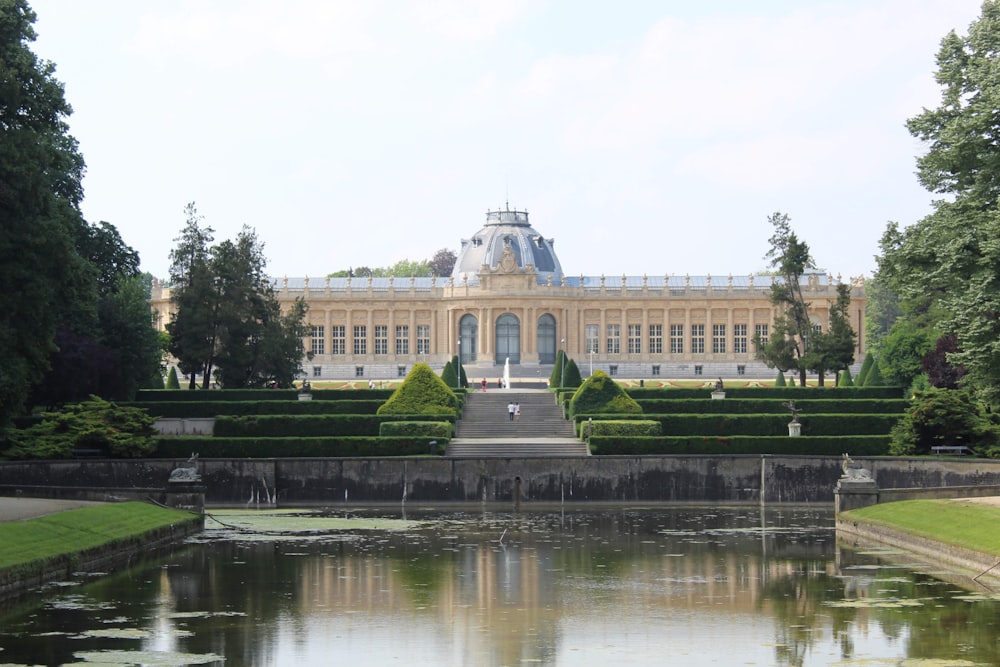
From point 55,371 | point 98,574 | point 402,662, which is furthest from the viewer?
point 55,371

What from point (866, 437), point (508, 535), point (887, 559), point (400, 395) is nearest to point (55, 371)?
point (400, 395)

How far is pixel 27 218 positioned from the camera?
30938 mm

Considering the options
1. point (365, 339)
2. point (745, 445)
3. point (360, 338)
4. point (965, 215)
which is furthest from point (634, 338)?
point (965, 215)

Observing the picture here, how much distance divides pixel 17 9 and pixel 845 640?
69.2ft

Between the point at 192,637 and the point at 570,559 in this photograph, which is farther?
the point at 570,559

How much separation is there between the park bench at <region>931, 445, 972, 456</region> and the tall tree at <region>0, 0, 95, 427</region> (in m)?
22.3

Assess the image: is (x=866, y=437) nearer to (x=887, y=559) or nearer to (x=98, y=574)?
(x=887, y=559)

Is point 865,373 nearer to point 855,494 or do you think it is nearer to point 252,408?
point 252,408

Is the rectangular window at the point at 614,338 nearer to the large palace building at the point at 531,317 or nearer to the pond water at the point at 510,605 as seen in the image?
the large palace building at the point at 531,317

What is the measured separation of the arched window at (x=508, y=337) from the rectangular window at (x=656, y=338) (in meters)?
8.47

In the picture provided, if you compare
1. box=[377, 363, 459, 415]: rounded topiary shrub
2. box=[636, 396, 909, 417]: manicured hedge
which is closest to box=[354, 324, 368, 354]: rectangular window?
box=[377, 363, 459, 415]: rounded topiary shrub

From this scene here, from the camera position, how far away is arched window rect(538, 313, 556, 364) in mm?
93938

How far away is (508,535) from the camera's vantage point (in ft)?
103

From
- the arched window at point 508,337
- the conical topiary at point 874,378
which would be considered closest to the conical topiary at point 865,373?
the conical topiary at point 874,378
